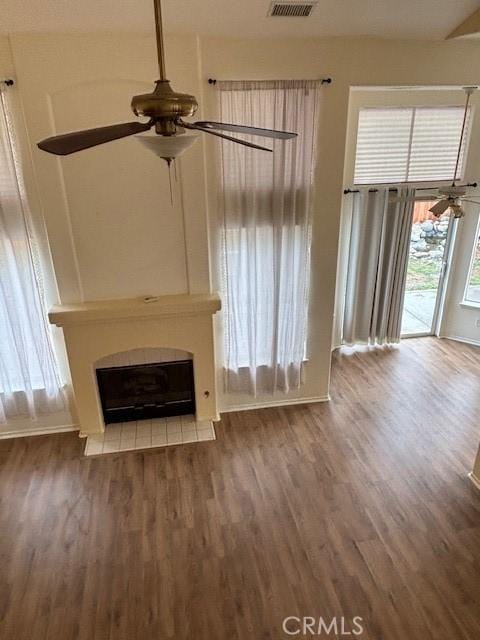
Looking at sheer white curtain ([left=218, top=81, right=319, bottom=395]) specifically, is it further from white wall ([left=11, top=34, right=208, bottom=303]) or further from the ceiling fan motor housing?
the ceiling fan motor housing

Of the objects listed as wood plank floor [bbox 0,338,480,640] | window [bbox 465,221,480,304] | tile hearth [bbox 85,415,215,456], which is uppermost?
window [bbox 465,221,480,304]

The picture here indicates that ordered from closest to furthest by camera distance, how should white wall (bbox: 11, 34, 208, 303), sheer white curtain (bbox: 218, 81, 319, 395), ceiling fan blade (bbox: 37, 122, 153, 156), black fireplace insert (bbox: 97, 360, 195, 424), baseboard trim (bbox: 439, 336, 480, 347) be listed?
ceiling fan blade (bbox: 37, 122, 153, 156) → white wall (bbox: 11, 34, 208, 303) → sheer white curtain (bbox: 218, 81, 319, 395) → black fireplace insert (bbox: 97, 360, 195, 424) → baseboard trim (bbox: 439, 336, 480, 347)

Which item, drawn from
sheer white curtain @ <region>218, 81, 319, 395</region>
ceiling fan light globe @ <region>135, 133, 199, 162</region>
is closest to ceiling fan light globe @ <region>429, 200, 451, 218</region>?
sheer white curtain @ <region>218, 81, 319, 395</region>

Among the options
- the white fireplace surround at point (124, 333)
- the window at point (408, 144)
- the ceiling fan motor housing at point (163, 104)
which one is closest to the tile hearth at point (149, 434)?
the white fireplace surround at point (124, 333)

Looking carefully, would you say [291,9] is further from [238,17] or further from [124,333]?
[124,333]

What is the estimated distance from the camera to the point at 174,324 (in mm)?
4082

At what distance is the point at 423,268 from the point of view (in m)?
6.01

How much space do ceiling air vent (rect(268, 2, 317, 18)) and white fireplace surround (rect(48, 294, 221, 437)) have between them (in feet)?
7.52

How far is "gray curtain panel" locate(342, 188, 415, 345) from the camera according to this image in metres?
5.32

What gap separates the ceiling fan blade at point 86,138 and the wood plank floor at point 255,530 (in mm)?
2772

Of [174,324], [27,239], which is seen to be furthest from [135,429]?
[27,239]

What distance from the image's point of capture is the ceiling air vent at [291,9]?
3117 mm

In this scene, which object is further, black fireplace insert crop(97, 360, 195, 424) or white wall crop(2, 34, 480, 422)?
black fireplace insert crop(97, 360, 195, 424)

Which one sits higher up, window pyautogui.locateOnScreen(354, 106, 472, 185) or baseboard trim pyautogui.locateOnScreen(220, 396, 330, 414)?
window pyautogui.locateOnScreen(354, 106, 472, 185)
